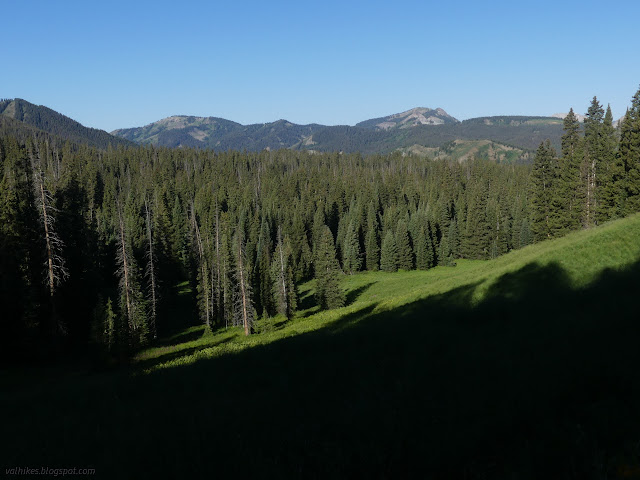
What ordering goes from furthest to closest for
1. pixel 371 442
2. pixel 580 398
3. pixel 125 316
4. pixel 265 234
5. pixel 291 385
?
1. pixel 265 234
2. pixel 125 316
3. pixel 291 385
4. pixel 580 398
5. pixel 371 442

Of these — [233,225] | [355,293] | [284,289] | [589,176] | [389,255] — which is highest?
[589,176]

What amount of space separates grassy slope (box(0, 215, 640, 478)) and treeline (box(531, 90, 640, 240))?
34.2 meters

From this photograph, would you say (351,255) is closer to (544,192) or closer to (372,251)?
(372,251)

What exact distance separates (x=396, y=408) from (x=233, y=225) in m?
89.5

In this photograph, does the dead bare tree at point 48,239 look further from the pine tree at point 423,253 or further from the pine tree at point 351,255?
the pine tree at point 423,253

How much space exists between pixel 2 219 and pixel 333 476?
124ft

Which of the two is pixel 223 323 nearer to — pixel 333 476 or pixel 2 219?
pixel 2 219

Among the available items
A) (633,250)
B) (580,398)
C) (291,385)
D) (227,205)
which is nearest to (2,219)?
(291,385)

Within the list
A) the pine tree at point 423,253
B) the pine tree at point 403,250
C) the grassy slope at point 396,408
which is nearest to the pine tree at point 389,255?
the pine tree at point 403,250

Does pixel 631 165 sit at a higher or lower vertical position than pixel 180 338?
higher

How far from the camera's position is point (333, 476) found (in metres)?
4.82

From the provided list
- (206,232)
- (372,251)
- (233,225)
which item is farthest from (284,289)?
(233,225)

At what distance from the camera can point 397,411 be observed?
22.3 ft

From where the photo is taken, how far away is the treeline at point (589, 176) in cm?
4091
